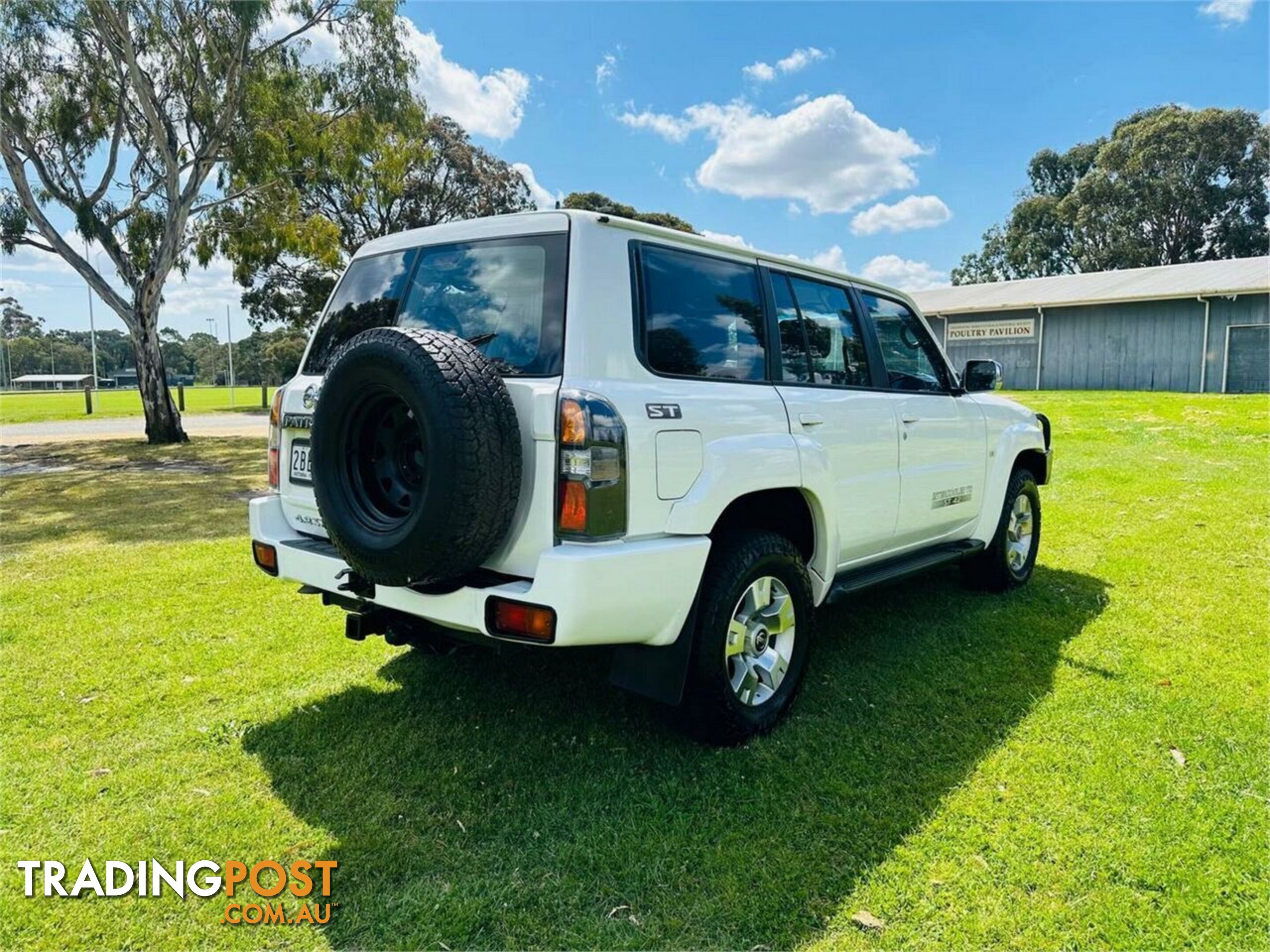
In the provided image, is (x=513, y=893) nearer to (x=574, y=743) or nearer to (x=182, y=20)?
(x=574, y=743)

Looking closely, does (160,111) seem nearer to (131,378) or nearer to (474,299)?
(474,299)

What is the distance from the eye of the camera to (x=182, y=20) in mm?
12898

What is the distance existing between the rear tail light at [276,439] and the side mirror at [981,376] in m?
3.78

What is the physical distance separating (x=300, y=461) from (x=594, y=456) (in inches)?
61.1

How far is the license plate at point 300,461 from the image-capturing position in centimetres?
333

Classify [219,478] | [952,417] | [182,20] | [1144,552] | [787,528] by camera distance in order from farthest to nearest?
[182,20] < [219,478] < [1144,552] < [952,417] < [787,528]

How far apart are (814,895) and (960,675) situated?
6.19 feet

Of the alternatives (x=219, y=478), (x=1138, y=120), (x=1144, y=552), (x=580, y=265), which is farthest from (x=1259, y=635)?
(x=1138, y=120)

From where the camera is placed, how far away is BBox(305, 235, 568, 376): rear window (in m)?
2.72

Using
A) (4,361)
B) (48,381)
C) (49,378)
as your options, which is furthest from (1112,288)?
(48,381)

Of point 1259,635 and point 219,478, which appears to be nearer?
point 1259,635

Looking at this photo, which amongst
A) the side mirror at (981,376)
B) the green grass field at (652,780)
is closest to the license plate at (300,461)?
the green grass field at (652,780)

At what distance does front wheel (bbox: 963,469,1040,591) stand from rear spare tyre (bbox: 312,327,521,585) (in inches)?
142

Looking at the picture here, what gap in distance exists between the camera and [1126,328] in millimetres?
24203
